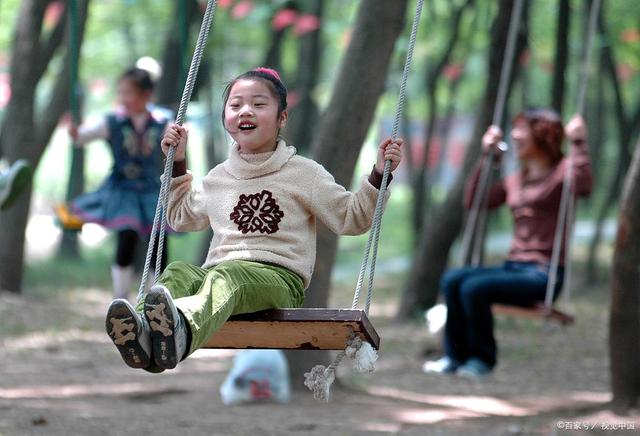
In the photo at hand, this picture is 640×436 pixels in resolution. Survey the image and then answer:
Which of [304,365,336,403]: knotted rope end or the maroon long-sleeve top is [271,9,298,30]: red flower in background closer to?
the maroon long-sleeve top

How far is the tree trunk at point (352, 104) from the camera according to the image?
6.96m

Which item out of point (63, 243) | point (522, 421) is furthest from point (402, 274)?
point (522, 421)

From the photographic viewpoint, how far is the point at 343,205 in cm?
471

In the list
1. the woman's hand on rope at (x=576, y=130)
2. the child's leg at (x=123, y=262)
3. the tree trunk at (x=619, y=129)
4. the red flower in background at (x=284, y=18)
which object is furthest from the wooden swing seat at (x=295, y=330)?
the tree trunk at (x=619, y=129)

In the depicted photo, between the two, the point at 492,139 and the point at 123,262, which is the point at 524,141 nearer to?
the point at 492,139

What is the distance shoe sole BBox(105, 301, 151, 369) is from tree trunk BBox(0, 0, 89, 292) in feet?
22.3

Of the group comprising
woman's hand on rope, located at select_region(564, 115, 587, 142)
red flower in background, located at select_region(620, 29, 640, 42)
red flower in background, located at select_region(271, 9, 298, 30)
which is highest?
red flower in background, located at select_region(620, 29, 640, 42)

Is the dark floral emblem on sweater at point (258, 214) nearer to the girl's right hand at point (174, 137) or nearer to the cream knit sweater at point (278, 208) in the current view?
the cream knit sweater at point (278, 208)

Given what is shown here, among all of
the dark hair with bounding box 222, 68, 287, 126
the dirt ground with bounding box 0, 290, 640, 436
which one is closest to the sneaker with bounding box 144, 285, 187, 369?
the dark hair with bounding box 222, 68, 287, 126

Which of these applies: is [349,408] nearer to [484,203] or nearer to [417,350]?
[484,203]

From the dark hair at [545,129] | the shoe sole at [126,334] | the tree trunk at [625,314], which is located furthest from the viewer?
the dark hair at [545,129]

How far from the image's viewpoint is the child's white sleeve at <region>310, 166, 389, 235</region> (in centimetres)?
463

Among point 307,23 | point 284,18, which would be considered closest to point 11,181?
point 307,23

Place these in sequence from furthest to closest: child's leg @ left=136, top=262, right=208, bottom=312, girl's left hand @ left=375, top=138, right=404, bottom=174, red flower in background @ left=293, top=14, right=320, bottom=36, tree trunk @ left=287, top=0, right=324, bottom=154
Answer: tree trunk @ left=287, top=0, right=324, bottom=154, red flower in background @ left=293, top=14, right=320, bottom=36, girl's left hand @ left=375, top=138, right=404, bottom=174, child's leg @ left=136, top=262, right=208, bottom=312
